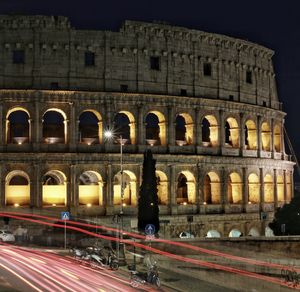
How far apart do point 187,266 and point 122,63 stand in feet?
65.0

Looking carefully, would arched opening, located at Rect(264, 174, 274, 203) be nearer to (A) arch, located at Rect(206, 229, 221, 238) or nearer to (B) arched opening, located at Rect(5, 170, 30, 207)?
(A) arch, located at Rect(206, 229, 221, 238)

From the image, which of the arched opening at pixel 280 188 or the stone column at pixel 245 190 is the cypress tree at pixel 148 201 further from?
the arched opening at pixel 280 188

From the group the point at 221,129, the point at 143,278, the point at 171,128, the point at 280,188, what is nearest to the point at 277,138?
the point at 280,188

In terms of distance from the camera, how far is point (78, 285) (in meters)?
22.7

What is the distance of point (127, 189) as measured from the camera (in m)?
48.7

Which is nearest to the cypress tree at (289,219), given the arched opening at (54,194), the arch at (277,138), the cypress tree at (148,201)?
the arch at (277,138)

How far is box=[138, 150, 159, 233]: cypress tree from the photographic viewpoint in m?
37.2

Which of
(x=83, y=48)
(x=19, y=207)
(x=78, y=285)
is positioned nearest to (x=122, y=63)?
(x=83, y=48)

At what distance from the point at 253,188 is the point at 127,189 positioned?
11.9 metres

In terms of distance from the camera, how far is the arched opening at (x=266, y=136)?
181 ft

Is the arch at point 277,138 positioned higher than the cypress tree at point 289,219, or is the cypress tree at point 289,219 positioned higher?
the arch at point 277,138

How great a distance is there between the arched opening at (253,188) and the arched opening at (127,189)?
11465 millimetres

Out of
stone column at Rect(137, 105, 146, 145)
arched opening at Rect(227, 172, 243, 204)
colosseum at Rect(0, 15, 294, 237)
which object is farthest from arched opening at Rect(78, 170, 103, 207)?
arched opening at Rect(227, 172, 243, 204)

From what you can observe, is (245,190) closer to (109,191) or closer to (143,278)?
(109,191)
